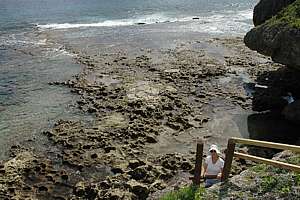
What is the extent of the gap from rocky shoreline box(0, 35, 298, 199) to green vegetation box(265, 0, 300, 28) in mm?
5757

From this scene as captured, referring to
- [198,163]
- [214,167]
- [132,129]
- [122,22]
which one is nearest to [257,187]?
[214,167]

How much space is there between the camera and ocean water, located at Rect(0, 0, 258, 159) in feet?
99.5

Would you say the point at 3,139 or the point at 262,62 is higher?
the point at 262,62

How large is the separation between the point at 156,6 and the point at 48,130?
61.0m

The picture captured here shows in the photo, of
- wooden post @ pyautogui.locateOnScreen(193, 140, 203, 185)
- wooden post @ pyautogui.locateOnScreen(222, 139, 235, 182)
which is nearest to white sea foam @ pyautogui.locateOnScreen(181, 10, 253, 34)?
wooden post @ pyautogui.locateOnScreen(193, 140, 203, 185)

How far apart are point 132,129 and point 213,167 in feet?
41.6

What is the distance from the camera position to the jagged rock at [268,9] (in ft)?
117

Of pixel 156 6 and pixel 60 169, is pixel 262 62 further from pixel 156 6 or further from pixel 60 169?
pixel 156 6

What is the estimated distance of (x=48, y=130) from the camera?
27.2 meters

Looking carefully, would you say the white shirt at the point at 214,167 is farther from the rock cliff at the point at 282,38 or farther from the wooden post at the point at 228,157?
the rock cliff at the point at 282,38

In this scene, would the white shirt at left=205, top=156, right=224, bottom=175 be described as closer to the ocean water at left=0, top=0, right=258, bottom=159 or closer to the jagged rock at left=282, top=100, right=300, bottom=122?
the ocean water at left=0, top=0, right=258, bottom=159

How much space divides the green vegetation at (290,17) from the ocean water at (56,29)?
15.0m

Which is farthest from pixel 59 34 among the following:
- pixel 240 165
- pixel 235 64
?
pixel 240 165

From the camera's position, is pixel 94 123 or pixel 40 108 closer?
pixel 94 123
